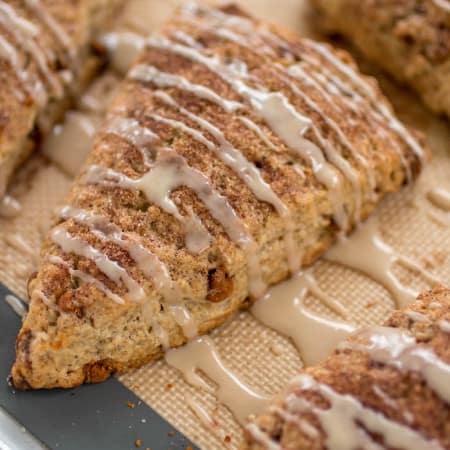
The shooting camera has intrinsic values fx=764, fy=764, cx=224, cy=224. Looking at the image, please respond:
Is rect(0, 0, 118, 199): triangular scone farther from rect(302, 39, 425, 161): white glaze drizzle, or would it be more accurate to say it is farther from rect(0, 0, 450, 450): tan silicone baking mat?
rect(302, 39, 425, 161): white glaze drizzle

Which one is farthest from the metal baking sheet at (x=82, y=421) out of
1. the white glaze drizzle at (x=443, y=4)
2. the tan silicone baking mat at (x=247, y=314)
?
the white glaze drizzle at (x=443, y=4)

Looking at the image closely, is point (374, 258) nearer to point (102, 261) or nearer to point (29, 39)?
point (102, 261)

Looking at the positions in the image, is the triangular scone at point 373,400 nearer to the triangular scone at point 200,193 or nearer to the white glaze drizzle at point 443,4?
the triangular scone at point 200,193

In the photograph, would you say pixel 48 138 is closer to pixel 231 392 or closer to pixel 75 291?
pixel 75 291

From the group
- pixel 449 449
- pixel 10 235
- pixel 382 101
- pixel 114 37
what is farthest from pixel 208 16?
pixel 449 449

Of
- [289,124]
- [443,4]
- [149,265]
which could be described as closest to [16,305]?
[149,265]
